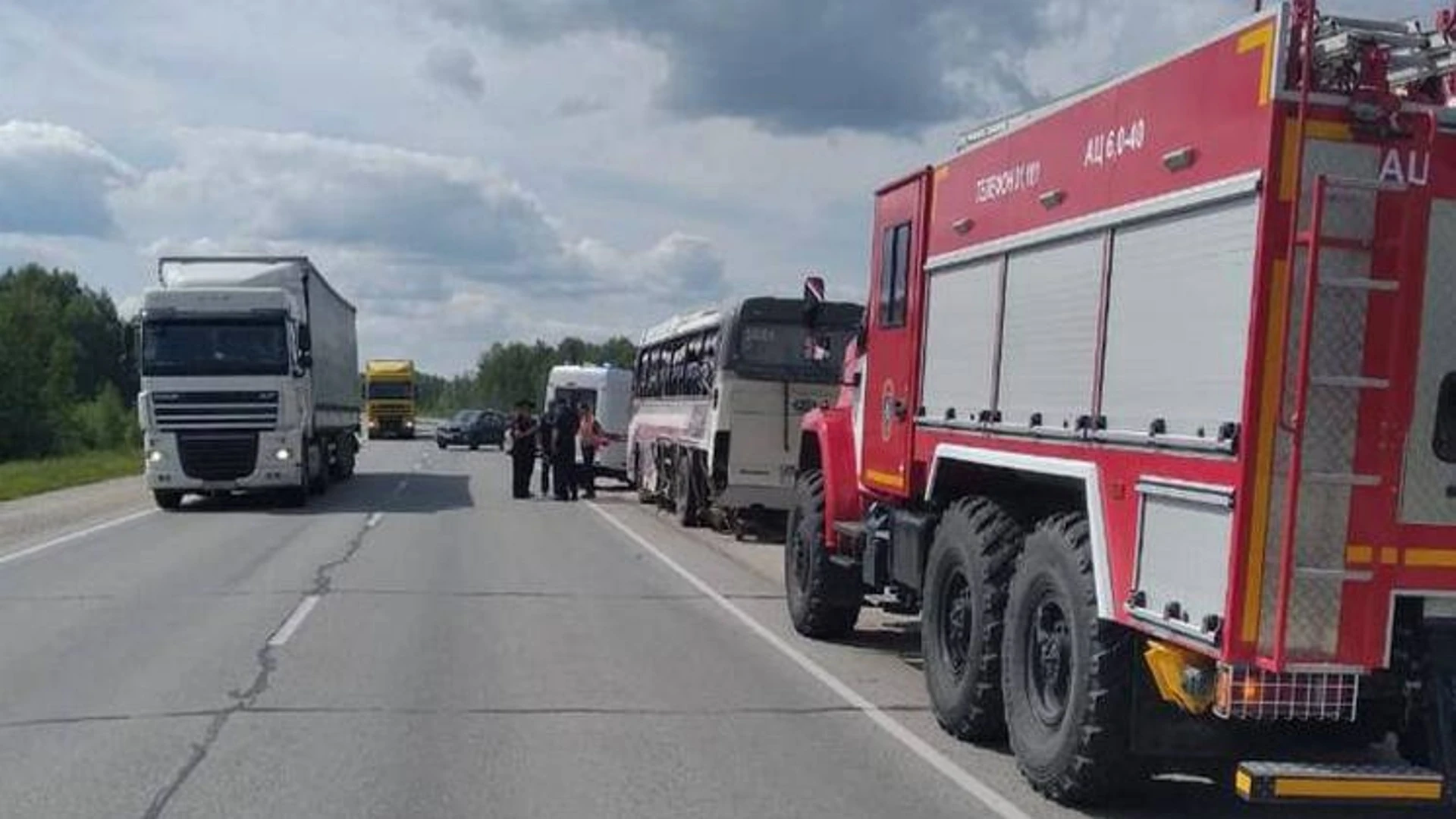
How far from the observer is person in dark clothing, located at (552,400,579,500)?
2900cm

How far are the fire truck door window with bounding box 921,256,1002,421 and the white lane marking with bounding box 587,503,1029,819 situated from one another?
5.80ft

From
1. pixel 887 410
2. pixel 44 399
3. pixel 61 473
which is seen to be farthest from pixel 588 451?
pixel 44 399

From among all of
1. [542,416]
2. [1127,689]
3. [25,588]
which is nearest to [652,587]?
[25,588]

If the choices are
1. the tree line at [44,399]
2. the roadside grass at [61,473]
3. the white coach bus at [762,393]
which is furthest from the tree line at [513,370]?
the white coach bus at [762,393]

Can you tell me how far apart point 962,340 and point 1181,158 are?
2.69 meters

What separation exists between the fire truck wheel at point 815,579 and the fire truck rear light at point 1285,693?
5.91 metres

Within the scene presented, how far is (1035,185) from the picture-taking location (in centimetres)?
766

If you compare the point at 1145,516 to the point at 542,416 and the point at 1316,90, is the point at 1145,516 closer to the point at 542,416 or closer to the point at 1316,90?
the point at 1316,90

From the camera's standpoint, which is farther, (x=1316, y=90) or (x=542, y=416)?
(x=542, y=416)

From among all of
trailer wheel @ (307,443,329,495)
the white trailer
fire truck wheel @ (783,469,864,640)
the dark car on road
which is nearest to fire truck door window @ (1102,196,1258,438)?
fire truck wheel @ (783,469,864,640)

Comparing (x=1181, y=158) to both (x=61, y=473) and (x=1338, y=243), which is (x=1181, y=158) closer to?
(x=1338, y=243)

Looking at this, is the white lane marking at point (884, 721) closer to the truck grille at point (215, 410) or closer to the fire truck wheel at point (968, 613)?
the fire truck wheel at point (968, 613)

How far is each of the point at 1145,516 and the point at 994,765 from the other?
6.72 feet

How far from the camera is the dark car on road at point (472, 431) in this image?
63375mm
